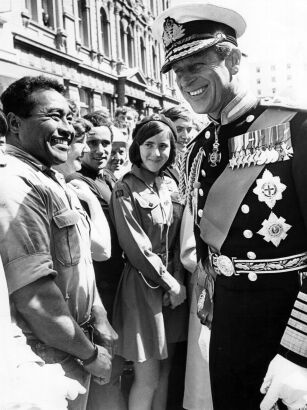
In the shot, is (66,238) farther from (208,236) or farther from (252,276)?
(252,276)

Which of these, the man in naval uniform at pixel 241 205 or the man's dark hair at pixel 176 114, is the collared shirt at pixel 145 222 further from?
the man's dark hair at pixel 176 114

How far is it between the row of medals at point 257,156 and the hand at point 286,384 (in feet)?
2.37

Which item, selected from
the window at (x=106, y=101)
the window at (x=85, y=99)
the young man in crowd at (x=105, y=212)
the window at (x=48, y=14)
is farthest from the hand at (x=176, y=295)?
the window at (x=106, y=101)

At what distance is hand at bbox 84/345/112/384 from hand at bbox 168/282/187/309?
3.27 ft

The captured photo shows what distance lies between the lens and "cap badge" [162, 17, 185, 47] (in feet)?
6.03

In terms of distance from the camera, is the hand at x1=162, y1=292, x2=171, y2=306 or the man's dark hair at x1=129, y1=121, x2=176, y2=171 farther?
the man's dark hair at x1=129, y1=121, x2=176, y2=171

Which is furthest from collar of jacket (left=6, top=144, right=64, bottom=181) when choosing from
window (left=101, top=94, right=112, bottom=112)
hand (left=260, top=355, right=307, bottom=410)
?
window (left=101, top=94, right=112, bottom=112)

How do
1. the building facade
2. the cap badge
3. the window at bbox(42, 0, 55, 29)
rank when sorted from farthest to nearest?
the window at bbox(42, 0, 55, 29) < the building facade < the cap badge

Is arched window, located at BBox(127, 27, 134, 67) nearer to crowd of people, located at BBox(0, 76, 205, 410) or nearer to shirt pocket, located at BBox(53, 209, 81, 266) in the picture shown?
crowd of people, located at BBox(0, 76, 205, 410)

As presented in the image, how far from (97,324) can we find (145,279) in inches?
33.6

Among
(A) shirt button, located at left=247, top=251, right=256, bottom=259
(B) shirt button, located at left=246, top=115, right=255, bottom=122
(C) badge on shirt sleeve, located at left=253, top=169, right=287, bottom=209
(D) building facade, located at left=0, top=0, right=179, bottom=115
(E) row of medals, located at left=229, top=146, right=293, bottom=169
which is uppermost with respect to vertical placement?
(D) building facade, located at left=0, top=0, right=179, bottom=115

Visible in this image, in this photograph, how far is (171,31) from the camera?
6.15 ft

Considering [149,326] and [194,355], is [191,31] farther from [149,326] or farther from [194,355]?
[194,355]

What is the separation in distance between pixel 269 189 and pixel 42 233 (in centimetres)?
89
